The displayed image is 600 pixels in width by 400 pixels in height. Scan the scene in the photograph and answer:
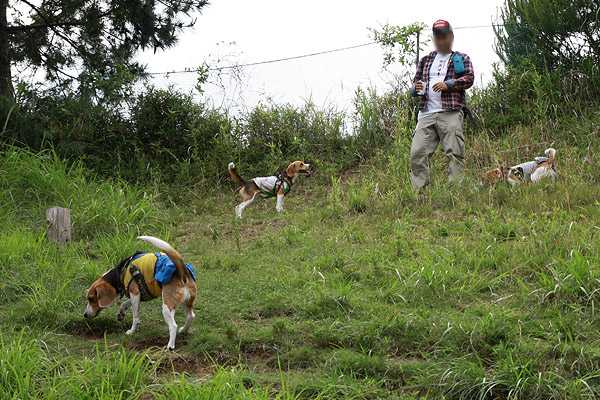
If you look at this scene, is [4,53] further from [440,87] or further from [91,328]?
[440,87]

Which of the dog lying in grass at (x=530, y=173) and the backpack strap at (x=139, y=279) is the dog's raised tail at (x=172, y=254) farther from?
the dog lying in grass at (x=530, y=173)

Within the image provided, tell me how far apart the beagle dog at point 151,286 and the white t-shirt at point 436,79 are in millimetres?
4258

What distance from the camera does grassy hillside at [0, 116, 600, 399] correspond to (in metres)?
3.24

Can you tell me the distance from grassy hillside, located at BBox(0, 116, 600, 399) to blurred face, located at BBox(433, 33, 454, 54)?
1558 mm

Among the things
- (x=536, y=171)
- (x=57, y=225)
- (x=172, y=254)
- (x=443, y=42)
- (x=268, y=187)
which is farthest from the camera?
(x=268, y=187)

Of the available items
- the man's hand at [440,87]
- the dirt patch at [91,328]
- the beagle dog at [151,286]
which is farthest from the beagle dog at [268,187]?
the beagle dog at [151,286]

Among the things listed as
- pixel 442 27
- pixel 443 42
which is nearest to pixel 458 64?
pixel 443 42

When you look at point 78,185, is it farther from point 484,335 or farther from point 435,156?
point 484,335

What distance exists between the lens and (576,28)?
31.4ft

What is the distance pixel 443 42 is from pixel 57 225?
500 centimetres

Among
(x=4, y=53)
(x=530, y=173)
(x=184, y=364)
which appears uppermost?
(x=4, y=53)

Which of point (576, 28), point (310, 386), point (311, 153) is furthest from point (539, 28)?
point (310, 386)

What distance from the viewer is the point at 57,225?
6.16 meters

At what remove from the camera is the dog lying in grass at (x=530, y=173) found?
22.1 feet
